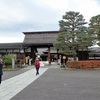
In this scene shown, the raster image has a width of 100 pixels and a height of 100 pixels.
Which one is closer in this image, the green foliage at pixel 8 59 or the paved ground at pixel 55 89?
the paved ground at pixel 55 89

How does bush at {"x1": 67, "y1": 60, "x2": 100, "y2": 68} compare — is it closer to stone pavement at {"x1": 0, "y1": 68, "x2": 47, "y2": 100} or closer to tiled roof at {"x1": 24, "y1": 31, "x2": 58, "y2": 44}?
tiled roof at {"x1": 24, "y1": 31, "x2": 58, "y2": 44}

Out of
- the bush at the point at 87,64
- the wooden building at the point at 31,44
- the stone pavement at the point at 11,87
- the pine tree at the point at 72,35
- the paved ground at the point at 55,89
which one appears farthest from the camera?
the wooden building at the point at 31,44

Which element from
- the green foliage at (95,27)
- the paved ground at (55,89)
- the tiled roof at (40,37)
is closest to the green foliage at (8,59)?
the tiled roof at (40,37)

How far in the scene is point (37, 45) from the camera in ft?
162

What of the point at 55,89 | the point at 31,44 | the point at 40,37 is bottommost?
the point at 55,89

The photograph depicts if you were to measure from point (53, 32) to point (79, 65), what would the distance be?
16198mm

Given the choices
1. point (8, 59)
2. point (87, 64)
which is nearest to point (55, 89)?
point (87, 64)

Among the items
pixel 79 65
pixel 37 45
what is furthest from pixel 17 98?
pixel 37 45

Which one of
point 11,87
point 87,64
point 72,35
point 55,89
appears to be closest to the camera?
point 55,89

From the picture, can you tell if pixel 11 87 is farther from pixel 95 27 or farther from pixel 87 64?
pixel 95 27

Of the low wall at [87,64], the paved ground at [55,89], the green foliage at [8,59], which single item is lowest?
the paved ground at [55,89]

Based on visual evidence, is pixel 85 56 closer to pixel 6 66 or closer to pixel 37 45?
pixel 37 45

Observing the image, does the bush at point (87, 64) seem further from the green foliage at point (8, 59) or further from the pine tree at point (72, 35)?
the green foliage at point (8, 59)

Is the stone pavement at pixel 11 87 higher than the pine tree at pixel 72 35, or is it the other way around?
the pine tree at pixel 72 35
